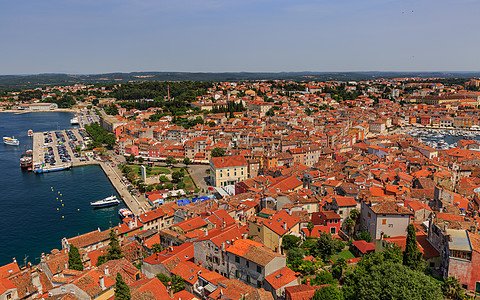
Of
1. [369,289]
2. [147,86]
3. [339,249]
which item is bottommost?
[339,249]

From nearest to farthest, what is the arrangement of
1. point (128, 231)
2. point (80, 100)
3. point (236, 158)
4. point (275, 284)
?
point (275, 284) < point (128, 231) < point (236, 158) < point (80, 100)

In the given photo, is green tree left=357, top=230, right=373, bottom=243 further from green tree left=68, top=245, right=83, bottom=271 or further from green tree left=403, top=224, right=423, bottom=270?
green tree left=68, top=245, right=83, bottom=271

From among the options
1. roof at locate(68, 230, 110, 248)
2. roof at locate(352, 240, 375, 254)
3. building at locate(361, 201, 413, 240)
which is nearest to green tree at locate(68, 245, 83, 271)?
roof at locate(68, 230, 110, 248)

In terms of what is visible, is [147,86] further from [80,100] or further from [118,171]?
[118,171]

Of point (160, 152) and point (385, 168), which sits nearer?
point (385, 168)

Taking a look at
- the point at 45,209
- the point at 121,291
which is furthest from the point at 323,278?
the point at 45,209

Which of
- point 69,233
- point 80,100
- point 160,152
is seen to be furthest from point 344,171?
point 80,100

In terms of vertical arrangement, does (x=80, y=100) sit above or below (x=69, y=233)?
above
